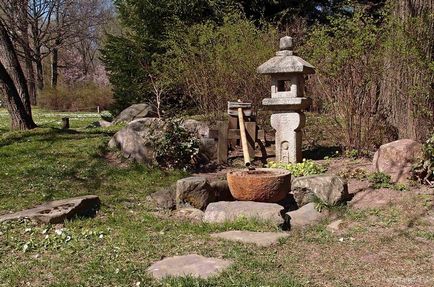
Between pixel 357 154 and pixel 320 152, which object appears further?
pixel 320 152

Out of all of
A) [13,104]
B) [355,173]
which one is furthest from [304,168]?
[13,104]

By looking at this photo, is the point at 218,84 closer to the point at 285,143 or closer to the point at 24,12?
the point at 285,143

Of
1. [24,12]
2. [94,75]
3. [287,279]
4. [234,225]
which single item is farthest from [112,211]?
[94,75]

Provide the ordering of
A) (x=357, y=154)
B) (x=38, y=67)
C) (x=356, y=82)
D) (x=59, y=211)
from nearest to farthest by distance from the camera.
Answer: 1. (x=59, y=211)
2. (x=356, y=82)
3. (x=357, y=154)
4. (x=38, y=67)

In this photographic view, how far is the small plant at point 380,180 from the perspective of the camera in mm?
6457

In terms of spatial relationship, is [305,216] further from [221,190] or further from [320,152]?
[320,152]

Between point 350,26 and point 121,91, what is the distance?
10.1 meters

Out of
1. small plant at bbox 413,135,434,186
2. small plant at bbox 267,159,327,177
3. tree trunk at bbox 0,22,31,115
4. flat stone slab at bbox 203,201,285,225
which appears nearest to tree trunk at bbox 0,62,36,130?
tree trunk at bbox 0,22,31,115

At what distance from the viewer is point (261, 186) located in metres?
6.03

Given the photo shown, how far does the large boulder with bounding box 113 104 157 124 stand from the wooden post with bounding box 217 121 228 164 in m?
7.57

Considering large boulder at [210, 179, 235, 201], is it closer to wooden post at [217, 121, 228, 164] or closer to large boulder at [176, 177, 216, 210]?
large boulder at [176, 177, 216, 210]

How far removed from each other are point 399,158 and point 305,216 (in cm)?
186

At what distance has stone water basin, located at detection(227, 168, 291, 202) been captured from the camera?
6031 millimetres

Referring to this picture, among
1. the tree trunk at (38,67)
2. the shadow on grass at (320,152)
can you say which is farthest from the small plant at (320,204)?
the tree trunk at (38,67)
